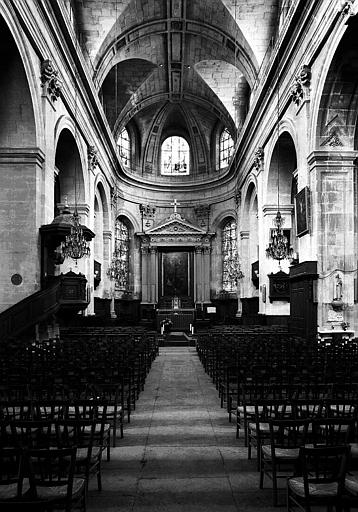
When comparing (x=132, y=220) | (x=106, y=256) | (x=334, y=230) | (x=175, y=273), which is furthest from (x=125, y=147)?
(x=334, y=230)

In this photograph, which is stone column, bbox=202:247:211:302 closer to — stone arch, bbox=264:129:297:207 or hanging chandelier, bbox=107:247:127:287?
hanging chandelier, bbox=107:247:127:287

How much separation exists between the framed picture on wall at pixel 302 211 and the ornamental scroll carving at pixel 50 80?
355 inches

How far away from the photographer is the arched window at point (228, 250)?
37406 mm

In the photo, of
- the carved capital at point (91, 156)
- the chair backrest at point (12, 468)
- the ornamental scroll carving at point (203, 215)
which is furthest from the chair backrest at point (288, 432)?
the ornamental scroll carving at point (203, 215)

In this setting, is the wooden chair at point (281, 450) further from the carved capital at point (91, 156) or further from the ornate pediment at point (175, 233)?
the ornate pediment at point (175, 233)

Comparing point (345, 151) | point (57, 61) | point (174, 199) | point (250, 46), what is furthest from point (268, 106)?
point (174, 199)

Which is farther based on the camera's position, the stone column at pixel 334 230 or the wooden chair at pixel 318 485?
the stone column at pixel 334 230

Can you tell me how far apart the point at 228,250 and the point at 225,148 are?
295 inches

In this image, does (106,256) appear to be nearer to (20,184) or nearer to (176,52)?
(176,52)

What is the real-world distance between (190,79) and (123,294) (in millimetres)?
15168

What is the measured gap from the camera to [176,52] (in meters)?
30.0

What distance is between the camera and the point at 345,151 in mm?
16656

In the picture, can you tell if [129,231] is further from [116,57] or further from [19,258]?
[19,258]

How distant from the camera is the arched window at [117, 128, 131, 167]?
127 feet
